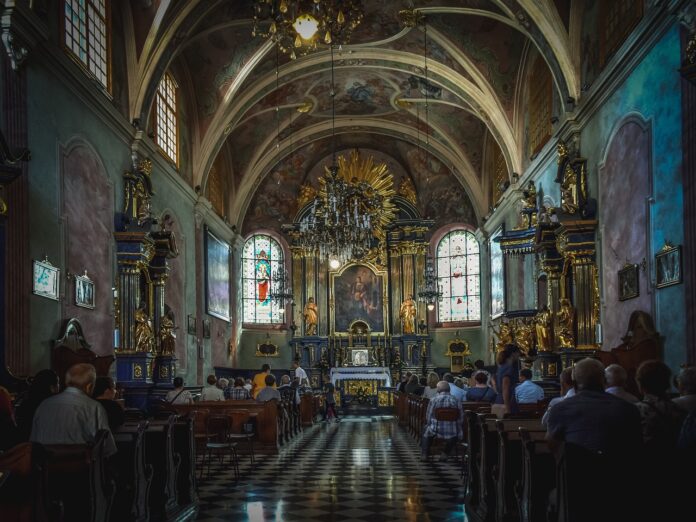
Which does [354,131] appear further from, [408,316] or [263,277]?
[408,316]

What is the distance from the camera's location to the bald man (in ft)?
19.1

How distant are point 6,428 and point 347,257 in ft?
59.2

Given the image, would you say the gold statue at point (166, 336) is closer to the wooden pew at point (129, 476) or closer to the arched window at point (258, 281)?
the wooden pew at point (129, 476)

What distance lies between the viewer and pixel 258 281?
30391 millimetres

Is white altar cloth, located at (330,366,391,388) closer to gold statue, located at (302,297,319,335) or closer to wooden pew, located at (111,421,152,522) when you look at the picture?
gold statue, located at (302,297,319,335)

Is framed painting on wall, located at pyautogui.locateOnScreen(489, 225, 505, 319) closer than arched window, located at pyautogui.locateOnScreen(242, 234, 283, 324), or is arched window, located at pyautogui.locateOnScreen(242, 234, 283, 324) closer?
framed painting on wall, located at pyautogui.locateOnScreen(489, 225, 505, 319)

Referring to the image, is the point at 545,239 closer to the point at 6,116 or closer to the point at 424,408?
the point at 424,408

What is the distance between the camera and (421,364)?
29.0 m

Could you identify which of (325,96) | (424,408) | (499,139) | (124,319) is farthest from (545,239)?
(325,96)

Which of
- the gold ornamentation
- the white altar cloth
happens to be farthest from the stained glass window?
the gold ornamentation

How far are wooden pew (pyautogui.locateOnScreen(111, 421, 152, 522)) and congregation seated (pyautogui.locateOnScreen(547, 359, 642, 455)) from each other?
3.56m

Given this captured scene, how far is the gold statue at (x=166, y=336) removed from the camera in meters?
17.6

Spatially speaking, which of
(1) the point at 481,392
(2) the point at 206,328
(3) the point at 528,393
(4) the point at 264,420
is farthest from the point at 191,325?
(3) the point at 528,393

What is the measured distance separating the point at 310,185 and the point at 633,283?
19029 millimetres
